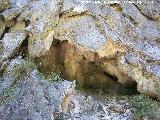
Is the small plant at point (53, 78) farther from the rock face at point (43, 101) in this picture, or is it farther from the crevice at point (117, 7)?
the crevice at point (117, 7)

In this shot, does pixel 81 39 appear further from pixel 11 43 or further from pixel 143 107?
pixel 143 107

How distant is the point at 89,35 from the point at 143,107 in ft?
7.16

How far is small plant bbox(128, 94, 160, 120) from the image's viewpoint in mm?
8867

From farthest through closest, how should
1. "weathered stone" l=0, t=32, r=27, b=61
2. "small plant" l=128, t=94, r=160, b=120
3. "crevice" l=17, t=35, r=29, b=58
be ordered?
"crevice" l=17, t=35, r=29, b=58
"weathered stone" l=0, t=32, r=27, b=61
"small plant" l=128, t=94, r=160, b=120

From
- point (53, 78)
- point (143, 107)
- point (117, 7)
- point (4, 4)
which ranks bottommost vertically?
point (143, 107)

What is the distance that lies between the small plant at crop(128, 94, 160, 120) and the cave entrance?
0.61 meters

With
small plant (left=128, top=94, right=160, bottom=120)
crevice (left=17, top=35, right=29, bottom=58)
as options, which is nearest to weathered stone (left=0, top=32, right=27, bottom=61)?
crevice (left=17, top=35, right=29, bottom=58)

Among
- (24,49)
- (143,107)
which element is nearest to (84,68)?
(24,49)

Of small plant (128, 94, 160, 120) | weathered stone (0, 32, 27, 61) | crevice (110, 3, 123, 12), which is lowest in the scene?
small plant (128, 94, 160, 120)

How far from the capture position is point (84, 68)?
33.6ft

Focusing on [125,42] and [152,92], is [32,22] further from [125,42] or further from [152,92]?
[152,92]

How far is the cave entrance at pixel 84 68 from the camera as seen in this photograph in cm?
985

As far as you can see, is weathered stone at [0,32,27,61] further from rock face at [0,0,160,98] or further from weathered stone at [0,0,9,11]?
weathered stone at [0,0,9,11]

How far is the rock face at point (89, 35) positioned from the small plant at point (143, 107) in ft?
0.83
